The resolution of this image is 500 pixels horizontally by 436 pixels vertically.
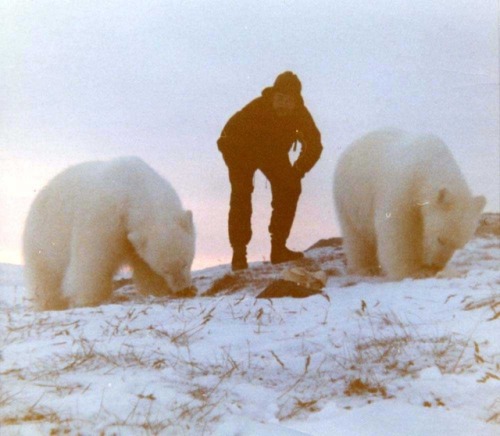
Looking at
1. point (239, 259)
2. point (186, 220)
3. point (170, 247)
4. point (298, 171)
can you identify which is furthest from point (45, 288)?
point (298, 171)

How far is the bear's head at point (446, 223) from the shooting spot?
23.2ft

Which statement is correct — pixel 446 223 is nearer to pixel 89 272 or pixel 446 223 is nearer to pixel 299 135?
pixel 299 135

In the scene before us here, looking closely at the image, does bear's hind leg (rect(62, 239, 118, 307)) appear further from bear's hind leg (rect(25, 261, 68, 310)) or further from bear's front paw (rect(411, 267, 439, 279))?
bear's front paw (rect(411, 267, 439, 279))

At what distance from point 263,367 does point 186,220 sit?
3.66m

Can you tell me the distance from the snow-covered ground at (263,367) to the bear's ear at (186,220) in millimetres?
1816

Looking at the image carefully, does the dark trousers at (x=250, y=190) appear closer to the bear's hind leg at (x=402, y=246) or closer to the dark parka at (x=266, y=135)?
the dark parka at (x=266, y=135)

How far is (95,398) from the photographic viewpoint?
3193 millimetres

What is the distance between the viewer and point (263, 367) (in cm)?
381

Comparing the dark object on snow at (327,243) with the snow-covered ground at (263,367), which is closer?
the snow-covered ground at (263,367)

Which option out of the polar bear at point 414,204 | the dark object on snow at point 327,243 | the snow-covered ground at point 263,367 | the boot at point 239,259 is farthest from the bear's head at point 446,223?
the dark object on snow at point 327,243

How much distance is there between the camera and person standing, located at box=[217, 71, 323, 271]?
8.88m

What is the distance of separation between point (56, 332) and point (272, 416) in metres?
1.99

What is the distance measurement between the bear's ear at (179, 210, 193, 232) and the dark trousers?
1.74 metres

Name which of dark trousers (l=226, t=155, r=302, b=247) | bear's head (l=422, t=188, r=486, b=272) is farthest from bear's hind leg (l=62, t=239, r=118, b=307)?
bear's head (l=422, t=188, r=486, b=272)
